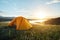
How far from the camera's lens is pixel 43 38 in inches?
88.2

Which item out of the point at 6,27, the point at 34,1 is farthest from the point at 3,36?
the point at 34,1

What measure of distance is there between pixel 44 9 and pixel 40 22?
0.79 feet

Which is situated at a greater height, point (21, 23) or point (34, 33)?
point (21, 23)

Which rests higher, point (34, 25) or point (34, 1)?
point (34, 1)

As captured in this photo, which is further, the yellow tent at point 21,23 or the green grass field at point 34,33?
the yellow tent at point 21,23

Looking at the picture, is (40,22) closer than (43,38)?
No

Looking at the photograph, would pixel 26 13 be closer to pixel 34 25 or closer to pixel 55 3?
pixel 34 25

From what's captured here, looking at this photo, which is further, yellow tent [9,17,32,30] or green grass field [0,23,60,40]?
yellow tent [9,17,32,30]

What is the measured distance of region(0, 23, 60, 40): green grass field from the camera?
7.40 ft

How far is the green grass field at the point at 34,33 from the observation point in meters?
2.26

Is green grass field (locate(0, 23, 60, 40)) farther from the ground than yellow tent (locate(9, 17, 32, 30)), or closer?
closer

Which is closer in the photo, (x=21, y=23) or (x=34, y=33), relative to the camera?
Answer: (x=34, y=33)

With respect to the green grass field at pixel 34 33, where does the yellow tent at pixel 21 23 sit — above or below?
above

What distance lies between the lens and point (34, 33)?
234cm
